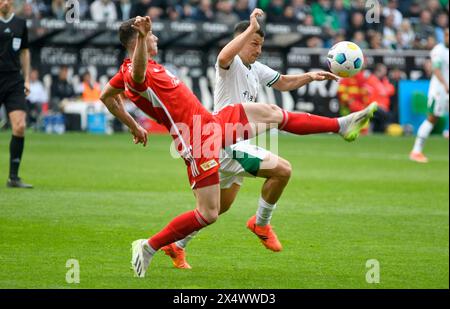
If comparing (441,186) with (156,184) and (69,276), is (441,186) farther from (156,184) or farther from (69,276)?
(69,276)

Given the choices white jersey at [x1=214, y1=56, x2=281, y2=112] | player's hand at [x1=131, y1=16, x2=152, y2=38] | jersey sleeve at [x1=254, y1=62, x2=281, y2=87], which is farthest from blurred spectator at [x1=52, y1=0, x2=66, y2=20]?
player's hand at [x1=131, y1=16, x2=152, y2=38]

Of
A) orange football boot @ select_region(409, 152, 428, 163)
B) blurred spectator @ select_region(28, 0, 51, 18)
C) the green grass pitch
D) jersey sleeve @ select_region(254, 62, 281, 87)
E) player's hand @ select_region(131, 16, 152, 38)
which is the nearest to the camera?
player's hand @ select_region(131, 16, 152, 38)

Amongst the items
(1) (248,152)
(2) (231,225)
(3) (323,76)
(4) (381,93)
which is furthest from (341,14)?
(1) (248,152)

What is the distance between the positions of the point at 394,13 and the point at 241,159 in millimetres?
27221

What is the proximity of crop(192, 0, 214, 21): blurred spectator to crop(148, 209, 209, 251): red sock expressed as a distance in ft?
79.7

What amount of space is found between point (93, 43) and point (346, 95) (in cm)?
783

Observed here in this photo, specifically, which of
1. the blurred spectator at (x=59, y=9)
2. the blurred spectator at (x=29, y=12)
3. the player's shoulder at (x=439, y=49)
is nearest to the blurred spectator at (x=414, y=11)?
the blurred spectator at (x=59, y=9)

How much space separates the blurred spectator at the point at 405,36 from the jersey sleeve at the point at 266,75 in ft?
79.4

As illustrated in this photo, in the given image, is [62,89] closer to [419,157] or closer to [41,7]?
[41,7]

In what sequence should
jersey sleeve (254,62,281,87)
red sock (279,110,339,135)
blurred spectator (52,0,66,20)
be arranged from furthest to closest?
blurred spectator (52,0,66,20), jersey sleeve (254,62,281,87), red sock (279,110,339,135)

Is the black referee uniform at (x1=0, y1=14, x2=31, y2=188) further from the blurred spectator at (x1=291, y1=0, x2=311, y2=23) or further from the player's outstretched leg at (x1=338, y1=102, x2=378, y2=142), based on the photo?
the blurred spectator at (x1=291, y1=0, x2=311, y2=23)

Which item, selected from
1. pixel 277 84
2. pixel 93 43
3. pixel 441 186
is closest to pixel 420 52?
pixel 93 43

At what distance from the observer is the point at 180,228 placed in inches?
328

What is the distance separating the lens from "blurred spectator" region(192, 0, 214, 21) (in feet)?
106
